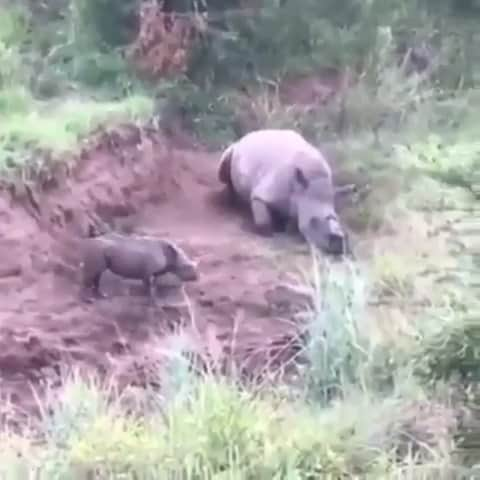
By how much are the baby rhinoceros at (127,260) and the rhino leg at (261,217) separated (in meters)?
1.30

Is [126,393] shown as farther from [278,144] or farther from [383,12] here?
[383,12]

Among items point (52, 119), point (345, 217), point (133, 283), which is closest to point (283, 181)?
point (345, 217)

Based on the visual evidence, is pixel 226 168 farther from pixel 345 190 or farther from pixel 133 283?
pixel 133 283

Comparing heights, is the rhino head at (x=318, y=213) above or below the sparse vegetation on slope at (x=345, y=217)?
below

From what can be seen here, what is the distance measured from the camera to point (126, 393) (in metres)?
4.79

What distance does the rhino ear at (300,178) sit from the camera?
775 centimetres

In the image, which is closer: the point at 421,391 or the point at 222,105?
the point at 421,391

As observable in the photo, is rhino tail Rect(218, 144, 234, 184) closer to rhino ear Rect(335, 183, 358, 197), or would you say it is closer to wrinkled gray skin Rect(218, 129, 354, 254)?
wrinkled gray skin Rect(218, 129, 354, 254)

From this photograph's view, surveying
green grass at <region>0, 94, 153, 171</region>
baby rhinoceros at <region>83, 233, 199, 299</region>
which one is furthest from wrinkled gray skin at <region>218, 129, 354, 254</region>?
baby rhinoceros at <region>83, 233, 199, 299</region>

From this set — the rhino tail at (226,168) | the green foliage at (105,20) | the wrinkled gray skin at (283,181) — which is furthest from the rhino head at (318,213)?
the green foliage at (105,20)

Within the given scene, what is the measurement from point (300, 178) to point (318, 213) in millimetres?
398

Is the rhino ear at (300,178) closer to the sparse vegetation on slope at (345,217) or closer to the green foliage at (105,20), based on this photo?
the sparse vegetation on slope at (345,217)

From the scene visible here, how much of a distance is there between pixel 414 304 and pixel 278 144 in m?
2.57

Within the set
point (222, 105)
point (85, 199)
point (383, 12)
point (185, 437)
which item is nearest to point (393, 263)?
point (85, 199)
